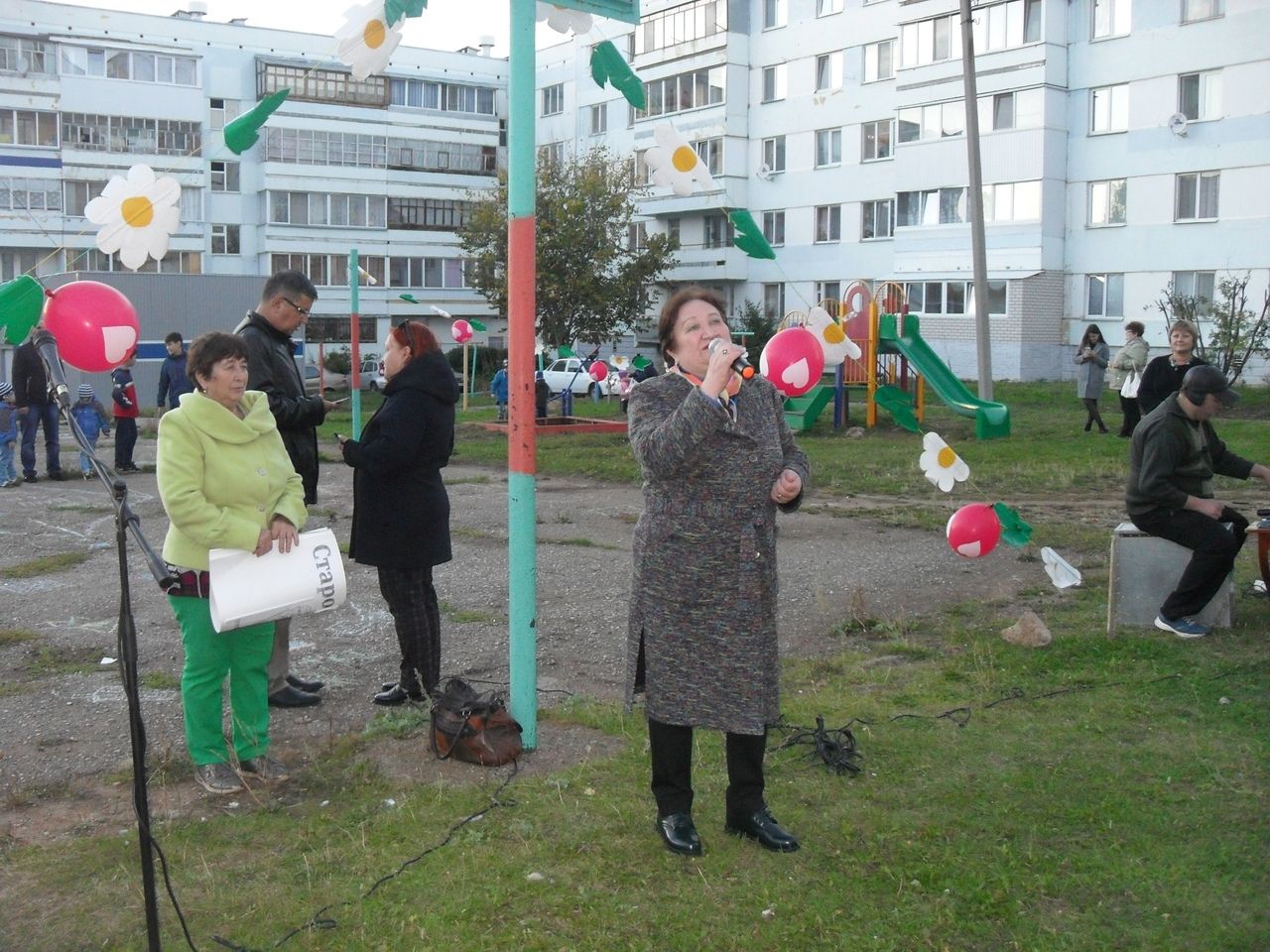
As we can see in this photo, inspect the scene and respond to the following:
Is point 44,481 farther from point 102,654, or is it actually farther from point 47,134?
point 47,134

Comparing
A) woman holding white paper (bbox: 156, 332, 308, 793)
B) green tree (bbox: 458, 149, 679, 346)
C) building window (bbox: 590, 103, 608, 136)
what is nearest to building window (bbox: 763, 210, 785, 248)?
green tree (bbox: 458, 149, 679, 346)

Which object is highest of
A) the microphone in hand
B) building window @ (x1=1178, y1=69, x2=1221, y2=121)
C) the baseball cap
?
building window @ (x1=1178, y1=69, x2=1221, y2=121)

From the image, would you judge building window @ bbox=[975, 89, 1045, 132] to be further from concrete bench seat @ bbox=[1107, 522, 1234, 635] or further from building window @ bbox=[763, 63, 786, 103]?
concrete bench seat @ bbox=[1107, 522, 1234, 635]

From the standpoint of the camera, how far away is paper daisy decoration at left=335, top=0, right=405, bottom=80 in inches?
189

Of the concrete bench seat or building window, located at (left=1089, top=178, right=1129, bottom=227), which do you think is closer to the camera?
the concrete bench seat

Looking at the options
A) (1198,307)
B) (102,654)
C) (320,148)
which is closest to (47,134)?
(320,148)

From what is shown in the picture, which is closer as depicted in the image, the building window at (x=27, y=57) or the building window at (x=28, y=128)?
the building window at (x=27, y=57)

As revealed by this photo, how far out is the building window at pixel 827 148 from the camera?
45.2 m

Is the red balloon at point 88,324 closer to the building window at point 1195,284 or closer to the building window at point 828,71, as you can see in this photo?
the building window at point 1195,284

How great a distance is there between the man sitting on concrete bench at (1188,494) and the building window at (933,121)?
33622 mm

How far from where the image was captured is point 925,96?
130ft

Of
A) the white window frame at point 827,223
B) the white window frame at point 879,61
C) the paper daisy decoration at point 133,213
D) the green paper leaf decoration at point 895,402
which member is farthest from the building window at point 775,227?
the paper daisy decoration at point 133,213

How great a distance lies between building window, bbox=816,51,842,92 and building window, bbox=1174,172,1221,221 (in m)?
14.1

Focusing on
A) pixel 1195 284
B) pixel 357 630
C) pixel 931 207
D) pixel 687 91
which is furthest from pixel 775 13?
pixel 357 630
